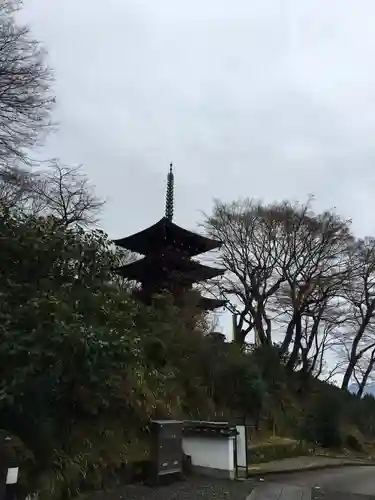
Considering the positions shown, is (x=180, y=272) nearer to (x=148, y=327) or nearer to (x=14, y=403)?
(x=148, y=327)

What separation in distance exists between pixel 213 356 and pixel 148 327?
471 cm

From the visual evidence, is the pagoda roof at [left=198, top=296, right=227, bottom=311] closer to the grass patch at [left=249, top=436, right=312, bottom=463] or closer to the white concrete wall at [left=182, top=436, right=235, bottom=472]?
the grass patch at [left=249, top=436, right=312, bottom=463]

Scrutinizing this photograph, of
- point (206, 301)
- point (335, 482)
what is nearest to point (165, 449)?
point (335, 482)

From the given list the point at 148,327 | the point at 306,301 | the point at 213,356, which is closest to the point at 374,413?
the point at 306,301

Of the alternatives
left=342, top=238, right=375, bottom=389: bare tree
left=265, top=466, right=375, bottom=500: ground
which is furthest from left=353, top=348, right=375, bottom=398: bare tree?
left=265, top=466, right=375, bottom=500: ground

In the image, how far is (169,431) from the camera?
8.78 meters

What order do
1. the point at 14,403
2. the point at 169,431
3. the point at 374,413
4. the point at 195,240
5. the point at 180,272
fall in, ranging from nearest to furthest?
the point at 14,403
the point at 169,431
the point at 180,272
the point at 195,240
the point at 374,413

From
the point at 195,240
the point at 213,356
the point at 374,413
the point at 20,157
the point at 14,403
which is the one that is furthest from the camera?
the point at 374,413

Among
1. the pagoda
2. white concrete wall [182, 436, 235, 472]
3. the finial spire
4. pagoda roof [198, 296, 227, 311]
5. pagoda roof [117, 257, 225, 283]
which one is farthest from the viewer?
the finial spire

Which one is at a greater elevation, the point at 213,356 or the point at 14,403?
the point at 213,356

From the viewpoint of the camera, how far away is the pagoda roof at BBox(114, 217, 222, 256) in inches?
890

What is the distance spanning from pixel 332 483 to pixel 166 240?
14.3 m

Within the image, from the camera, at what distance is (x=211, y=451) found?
9.54m

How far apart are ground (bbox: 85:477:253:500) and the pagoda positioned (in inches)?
461
